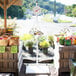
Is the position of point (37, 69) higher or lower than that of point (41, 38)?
lower

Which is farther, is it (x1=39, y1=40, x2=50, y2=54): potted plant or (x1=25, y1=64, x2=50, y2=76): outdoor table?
(x1=39, y1=40, x2=50, y2=54): potted plant

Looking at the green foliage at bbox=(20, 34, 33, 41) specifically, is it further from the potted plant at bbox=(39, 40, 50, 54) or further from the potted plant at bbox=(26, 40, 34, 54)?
the potted plant at bbox=(39, 40, 50, 54)

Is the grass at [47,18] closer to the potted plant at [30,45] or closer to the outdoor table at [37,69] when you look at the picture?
the potted plant at [30,45]

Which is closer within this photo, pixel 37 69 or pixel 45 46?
pixel 37 69

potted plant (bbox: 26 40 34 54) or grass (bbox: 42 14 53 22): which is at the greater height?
grass (bbox: 42 14 53 22)

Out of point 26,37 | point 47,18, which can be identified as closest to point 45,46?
point 26,37

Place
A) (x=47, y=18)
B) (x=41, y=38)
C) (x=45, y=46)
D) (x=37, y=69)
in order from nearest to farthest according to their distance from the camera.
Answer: (x=37, y=69) → (x=45, y=46) → (x=41, y=38) → (x=47, y=18)

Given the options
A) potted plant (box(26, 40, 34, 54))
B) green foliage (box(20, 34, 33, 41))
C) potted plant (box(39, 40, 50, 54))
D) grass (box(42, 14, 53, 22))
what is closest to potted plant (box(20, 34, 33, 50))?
green foliage (box(20, 34, 33, 41))

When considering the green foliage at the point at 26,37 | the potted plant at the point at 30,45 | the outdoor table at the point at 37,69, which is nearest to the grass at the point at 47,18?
the green foliage at the point at 26,37

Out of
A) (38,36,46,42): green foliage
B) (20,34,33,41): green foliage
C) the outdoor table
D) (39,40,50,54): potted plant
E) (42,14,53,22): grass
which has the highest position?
(42,14,53,22): grass

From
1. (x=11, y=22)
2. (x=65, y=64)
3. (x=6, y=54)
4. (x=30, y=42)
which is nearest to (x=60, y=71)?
(x=65, y=64)

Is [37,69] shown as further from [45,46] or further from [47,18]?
[47,18]

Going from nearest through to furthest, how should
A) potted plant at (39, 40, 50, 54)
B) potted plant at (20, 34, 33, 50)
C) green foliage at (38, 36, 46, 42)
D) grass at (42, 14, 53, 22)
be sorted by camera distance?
potted plant at (39, 40, 50, 54) → potted plant at (20, 34, 33, 50) → green foliage at (38, 36, 46, 42) → grass at (42, 14, 53, 22)

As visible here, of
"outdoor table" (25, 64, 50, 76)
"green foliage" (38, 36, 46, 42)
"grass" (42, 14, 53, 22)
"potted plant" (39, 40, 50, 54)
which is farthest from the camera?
"grass" (42, 14, 53, 22)
